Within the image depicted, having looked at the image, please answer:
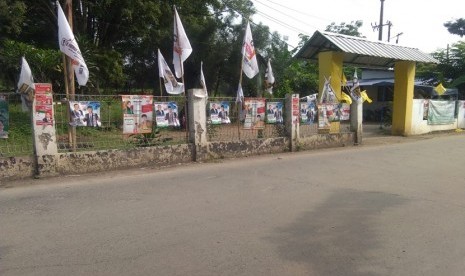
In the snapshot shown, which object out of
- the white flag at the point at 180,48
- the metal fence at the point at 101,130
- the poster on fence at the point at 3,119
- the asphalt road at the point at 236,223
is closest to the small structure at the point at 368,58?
the white flag at the point at 180,48

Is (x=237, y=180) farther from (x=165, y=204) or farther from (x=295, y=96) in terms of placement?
Answer: (x=295, y=96)

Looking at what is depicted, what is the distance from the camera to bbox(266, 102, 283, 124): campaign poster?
12281 millimetres

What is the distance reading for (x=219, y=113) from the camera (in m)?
11.1

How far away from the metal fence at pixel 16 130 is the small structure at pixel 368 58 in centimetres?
989

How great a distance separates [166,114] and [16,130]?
3080 millimetres

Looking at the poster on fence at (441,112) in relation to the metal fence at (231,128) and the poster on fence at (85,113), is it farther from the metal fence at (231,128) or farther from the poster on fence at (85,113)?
the poster on fence at (85,113)

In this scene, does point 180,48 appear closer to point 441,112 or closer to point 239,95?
point 239,95

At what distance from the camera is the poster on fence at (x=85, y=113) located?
8.95 m

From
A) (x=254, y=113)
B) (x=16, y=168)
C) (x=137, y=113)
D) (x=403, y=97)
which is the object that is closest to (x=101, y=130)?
(x=137, y=113)

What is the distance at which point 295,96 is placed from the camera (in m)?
12.8

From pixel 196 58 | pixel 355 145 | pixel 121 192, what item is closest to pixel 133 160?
pixel 121 192

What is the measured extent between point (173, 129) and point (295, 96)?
4050 mm

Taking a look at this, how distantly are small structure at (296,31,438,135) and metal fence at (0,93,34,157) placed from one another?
9.89 meters

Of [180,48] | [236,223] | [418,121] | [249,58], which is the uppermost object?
[180,48]
